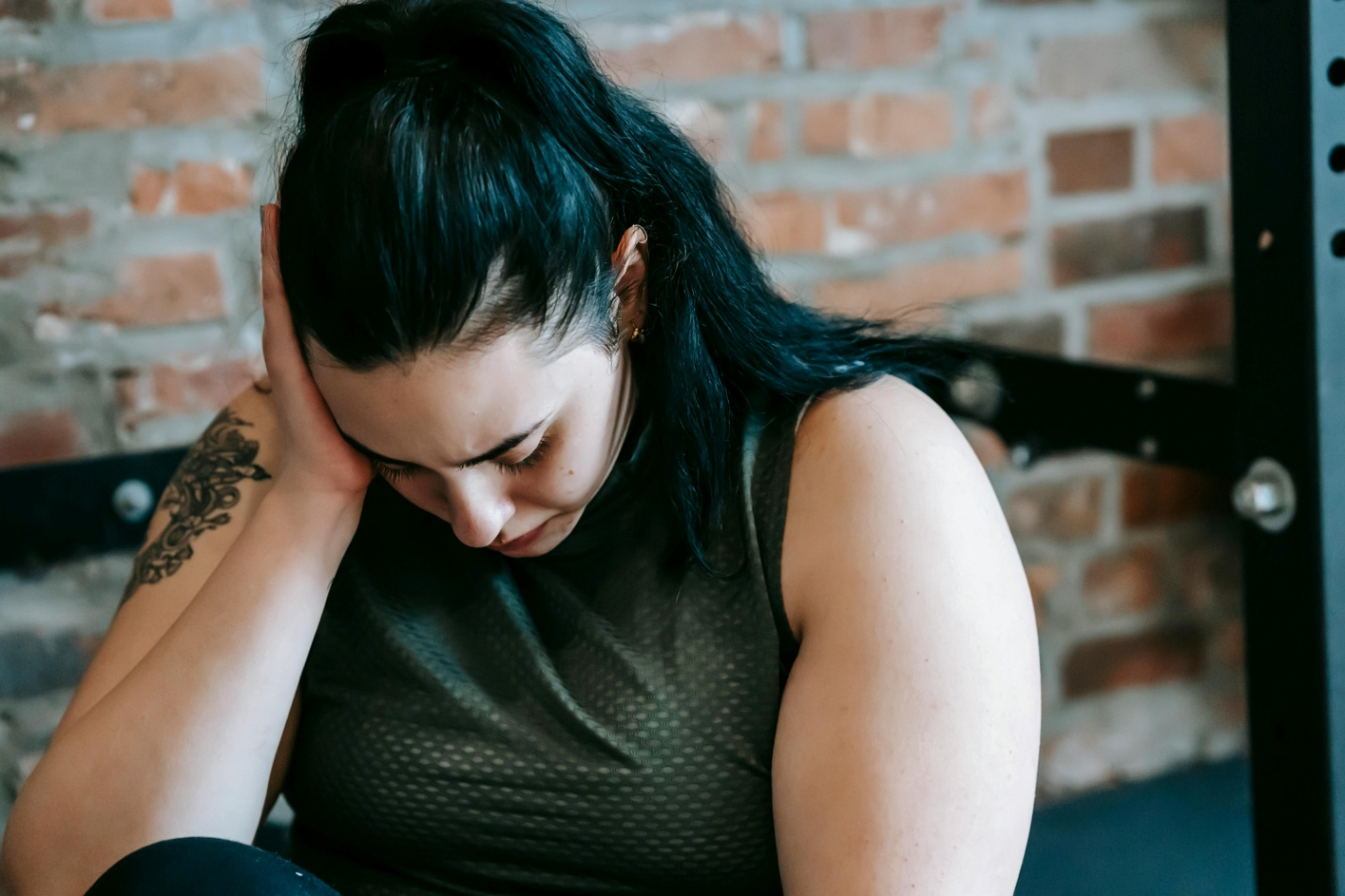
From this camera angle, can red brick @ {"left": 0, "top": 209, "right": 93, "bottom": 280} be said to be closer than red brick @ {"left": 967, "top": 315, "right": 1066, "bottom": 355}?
Yes

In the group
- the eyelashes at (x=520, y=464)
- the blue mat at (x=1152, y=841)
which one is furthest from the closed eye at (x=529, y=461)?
the blue mat at (x=1152, y=841)

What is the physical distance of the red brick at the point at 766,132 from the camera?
1329 millimetres

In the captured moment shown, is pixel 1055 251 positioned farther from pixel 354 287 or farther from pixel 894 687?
pixel 354 287

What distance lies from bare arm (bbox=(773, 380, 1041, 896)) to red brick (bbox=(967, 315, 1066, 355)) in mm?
677

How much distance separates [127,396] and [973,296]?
3.11 ft

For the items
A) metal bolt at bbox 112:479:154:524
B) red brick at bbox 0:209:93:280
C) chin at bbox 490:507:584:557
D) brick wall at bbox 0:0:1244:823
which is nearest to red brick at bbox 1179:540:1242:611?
Answer: brick wall at bbox 0:0:1244:823

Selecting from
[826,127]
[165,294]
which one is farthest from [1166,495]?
[165,294]

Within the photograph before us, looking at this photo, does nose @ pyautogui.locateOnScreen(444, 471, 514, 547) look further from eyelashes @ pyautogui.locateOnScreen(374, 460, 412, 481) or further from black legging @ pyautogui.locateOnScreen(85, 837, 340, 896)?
black legging @ pyautogui.locateOnScreen(85, 837, 340, 896)

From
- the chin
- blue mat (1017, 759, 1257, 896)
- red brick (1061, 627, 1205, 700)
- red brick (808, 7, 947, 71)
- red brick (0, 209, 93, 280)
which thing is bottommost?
blue mat (1017, 759, 1257, 896)

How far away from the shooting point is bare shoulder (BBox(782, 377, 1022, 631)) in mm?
774

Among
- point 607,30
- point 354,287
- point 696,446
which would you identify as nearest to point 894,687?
point 696,446

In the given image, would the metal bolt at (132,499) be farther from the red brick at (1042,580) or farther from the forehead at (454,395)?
the red brick at (1042,580)

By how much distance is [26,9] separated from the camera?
1073mm

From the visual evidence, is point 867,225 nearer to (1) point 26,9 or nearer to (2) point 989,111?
(2) point 989,111
